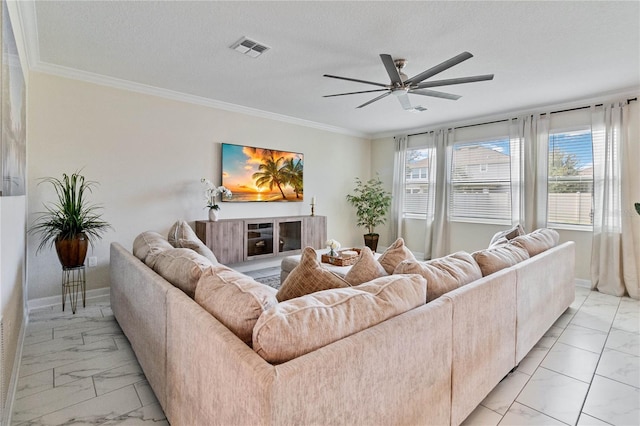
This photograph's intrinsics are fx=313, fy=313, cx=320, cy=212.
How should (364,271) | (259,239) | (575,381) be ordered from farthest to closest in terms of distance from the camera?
(259,239), (575,381), (364,271)

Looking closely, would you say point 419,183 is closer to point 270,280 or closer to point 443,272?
point 270,280

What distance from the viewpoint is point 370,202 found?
5.98 metres

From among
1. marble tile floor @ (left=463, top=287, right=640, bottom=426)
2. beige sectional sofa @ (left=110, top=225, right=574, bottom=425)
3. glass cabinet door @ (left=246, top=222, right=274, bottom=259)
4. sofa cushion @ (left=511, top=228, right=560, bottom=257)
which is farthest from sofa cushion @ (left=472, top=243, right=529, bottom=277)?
glass cabinet door @ (left=246, top=222, right=274, bottom=259)

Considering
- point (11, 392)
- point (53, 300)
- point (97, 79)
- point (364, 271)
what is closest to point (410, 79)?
point (364, 271)

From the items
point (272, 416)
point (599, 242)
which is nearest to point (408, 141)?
point (599, 242)

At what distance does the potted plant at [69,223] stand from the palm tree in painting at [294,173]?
259 centimetres

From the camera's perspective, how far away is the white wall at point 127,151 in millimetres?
3219

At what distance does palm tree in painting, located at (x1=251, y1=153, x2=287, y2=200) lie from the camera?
4.88m

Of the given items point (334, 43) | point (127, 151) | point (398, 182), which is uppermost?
point (334, 43)

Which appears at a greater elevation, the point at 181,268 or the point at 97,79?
the point at 97,79

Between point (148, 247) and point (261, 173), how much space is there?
9.13ft

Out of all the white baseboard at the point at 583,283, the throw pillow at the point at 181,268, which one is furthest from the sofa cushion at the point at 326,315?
the white baseboard at the point at 583,283

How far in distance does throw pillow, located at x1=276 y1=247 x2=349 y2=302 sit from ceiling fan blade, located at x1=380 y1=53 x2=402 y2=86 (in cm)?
175

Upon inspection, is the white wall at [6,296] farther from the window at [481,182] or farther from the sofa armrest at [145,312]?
the window at [481,182]
